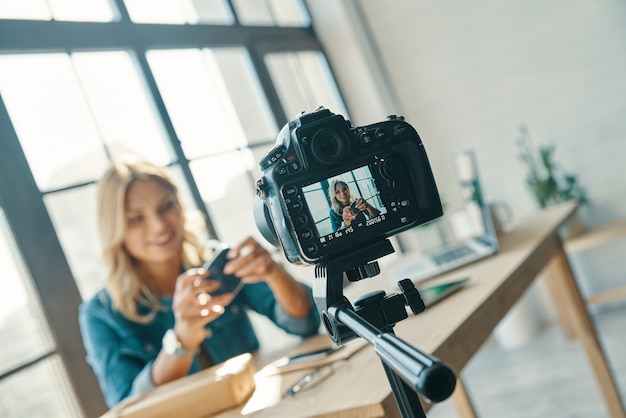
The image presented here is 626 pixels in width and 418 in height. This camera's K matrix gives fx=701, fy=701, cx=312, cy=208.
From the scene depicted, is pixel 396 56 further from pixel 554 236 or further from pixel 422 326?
pixel 422 326

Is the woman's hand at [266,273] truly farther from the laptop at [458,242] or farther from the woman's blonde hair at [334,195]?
the woman's blonde hair at [334,195]

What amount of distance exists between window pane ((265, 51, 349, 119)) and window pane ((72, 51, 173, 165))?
0.98 meters

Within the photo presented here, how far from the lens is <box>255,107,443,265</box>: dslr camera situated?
32.2 inches

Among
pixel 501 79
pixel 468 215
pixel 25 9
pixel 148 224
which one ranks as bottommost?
pixel 468 215

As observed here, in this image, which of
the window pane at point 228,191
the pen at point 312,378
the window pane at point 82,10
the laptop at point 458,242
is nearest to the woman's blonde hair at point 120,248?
the pen at point 312,378

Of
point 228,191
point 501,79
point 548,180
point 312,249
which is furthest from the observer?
point 501,79

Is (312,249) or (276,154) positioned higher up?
(276,154)

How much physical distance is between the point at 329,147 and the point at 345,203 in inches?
2.7

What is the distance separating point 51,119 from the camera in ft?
7.47

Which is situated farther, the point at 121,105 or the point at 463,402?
the point at 121,105

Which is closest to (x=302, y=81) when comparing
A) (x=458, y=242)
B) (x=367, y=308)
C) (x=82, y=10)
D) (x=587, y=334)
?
(x=82, y=10)

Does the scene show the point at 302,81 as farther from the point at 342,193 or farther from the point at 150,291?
the point at 342,193

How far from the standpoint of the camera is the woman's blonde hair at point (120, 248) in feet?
5.77

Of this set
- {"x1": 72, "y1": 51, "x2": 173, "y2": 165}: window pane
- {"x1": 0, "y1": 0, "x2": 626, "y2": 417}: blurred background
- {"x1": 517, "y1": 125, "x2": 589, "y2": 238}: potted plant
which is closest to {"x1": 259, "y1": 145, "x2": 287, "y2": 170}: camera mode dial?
{"x1": 0, "y1": 0, "x2": 626, "y2": 417}: blurred background
